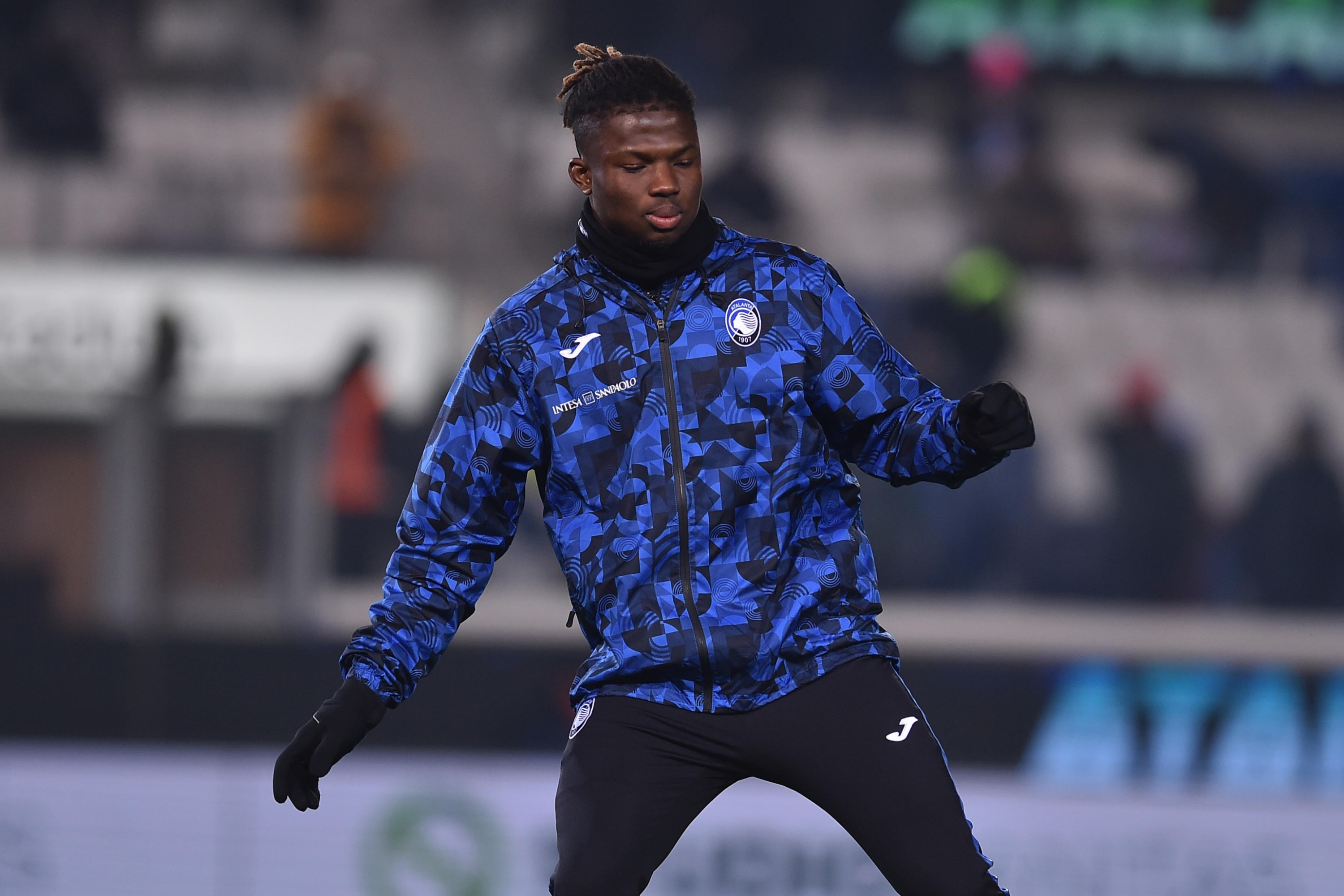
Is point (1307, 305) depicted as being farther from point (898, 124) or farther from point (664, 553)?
point (664, 553)

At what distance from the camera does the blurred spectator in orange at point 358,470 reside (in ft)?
20.9

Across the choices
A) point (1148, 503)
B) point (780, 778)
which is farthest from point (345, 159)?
point (780, 778)

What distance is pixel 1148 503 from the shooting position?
644 centimetres

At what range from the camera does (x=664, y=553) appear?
2.28m

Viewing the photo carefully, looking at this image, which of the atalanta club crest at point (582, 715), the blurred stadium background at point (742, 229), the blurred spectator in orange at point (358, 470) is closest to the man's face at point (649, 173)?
the atalanta club crest at point (582, 715)

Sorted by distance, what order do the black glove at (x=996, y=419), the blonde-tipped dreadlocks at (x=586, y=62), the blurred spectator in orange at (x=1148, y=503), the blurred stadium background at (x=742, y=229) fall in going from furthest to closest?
the blurred spectator in orange at (x=1148, y=503) < the blurred stadium background at (x=742, y=229) < the blonde-tipped dreadlocks at (x=586, y=62) < the black glove at (x=996, y=419)

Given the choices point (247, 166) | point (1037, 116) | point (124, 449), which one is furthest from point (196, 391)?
point (1037, 116)

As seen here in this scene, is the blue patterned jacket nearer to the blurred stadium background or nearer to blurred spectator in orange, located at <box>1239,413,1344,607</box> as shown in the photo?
the blurred stadium background

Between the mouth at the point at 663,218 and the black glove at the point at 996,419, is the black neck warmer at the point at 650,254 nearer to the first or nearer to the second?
the mouth at the point at 663,218

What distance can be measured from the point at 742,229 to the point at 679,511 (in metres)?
4.44

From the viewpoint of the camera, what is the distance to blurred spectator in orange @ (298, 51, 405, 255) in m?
6.65

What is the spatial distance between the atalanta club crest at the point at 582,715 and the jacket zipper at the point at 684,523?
18 cm

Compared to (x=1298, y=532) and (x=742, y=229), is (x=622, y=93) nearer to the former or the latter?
(x=742, y=229)

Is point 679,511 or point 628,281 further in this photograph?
point 628,281
